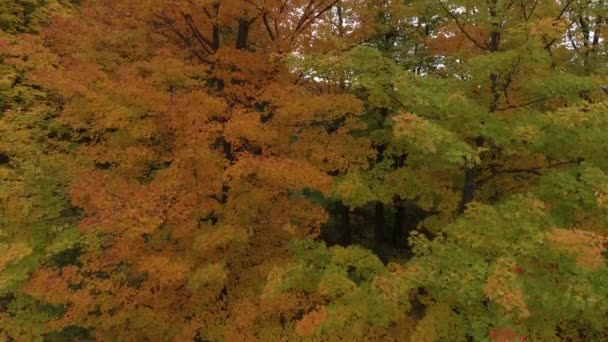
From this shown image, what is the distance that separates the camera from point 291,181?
26.6 ft

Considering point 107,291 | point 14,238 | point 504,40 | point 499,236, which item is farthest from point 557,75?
point 14,238

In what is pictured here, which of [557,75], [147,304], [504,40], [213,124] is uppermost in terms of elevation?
[504,40]

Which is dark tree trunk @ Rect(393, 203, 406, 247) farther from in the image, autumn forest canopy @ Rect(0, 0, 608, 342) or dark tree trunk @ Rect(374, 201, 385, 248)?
autumn forest canopy @ Rect(0, 0, 608, 342)

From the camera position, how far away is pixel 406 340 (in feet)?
28.9

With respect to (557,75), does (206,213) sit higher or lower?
lower

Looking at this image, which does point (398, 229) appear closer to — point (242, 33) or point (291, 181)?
point (291, 181)

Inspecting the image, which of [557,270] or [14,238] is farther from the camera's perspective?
[14,238]

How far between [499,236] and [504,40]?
455 centimetres

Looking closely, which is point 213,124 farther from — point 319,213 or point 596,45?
point 596,45

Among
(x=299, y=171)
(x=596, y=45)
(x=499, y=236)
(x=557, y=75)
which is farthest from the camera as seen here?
(x=596, y=45)

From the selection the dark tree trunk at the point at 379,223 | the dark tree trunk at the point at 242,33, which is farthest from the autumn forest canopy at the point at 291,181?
the dark tree trunk at the point at 379,223

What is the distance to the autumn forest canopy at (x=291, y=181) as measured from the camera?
703 centimetres

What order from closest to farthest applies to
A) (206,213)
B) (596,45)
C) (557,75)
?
(557,75) → (206,213) → (596,45)

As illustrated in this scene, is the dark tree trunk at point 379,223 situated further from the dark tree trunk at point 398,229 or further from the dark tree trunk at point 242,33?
the dark tree trunk at point 242,33
